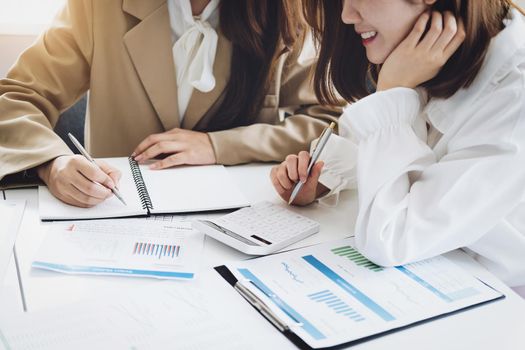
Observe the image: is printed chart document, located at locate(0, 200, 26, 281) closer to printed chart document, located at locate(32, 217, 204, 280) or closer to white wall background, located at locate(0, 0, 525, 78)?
printed chart document, located at locate(32, 217, 204, 280)

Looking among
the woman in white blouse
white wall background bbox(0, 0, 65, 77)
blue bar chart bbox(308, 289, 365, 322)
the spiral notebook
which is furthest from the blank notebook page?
white wall background bbox(0, 0, 65, 77)

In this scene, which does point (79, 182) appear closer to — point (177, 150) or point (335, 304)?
point (177, 150)

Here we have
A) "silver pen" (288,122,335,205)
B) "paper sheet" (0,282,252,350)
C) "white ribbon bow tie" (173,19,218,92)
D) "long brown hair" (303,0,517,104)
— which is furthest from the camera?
"white ribbon bow tie" (173,19,218,92)

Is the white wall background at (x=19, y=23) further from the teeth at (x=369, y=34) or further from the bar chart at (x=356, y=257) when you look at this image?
the bar chart at (x=356, y=257)

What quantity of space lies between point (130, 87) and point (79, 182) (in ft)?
1.45

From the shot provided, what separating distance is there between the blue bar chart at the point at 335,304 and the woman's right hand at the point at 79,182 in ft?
1.38

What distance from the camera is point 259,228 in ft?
3.00

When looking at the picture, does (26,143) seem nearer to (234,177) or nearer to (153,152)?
(153,152)

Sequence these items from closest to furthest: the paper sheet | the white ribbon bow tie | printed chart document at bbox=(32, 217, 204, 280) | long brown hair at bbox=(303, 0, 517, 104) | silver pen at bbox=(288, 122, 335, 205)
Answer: the paper sheet < printed chart document at bbox=(32, 217, 204, 280) < long brown hair at bbox=(303, 0, 517, 104) < silver pen at bbox=(288, 122, 335, 205) < the white ribbon bow tie

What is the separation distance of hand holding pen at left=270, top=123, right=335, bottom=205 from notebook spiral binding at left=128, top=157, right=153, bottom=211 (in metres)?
0.23

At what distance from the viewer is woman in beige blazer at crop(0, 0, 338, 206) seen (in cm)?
125

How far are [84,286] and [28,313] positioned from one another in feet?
0.27

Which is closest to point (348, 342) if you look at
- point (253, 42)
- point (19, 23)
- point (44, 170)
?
point (44, 170)

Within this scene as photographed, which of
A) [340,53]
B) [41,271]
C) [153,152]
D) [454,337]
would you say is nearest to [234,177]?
[153,152]
